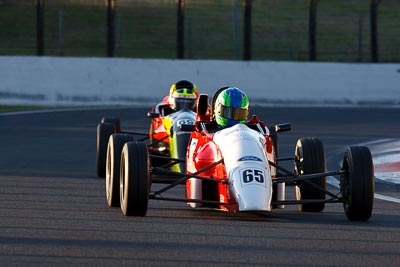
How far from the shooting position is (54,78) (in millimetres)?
28922

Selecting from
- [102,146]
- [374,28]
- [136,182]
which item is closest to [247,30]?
[374,28]

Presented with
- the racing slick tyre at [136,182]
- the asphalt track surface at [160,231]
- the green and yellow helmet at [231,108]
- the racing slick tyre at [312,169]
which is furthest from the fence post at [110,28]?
the racing slick tyre at [136,182]

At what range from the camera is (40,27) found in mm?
30406

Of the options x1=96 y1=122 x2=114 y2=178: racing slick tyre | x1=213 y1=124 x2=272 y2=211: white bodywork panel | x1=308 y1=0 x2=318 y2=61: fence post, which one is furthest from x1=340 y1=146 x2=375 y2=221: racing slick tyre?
x1=308 y1=0 x2=318 y2=61: fence post

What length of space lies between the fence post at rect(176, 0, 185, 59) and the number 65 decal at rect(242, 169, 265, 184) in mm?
19803

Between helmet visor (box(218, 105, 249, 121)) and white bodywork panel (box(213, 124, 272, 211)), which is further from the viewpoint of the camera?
helmet visor (box(218, 105, 249, 121))

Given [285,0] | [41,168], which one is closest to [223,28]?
[285,0]

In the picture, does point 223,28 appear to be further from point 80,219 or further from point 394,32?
point 80,219

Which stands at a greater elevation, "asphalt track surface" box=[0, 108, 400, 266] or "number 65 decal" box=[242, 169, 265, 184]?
"number 65 decal" box=[242, 169, 265, 184]

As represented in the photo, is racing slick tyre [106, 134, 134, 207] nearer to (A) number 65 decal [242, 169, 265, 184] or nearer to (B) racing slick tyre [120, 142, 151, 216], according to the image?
(B) racing slick tyre [120, 142, 151, 216]

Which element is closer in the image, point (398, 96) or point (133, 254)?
point (133, 254)

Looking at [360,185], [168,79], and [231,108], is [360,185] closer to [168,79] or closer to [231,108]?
[231,108]

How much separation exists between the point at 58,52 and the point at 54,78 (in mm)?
2905

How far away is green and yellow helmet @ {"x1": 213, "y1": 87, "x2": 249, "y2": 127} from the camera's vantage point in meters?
12.7
